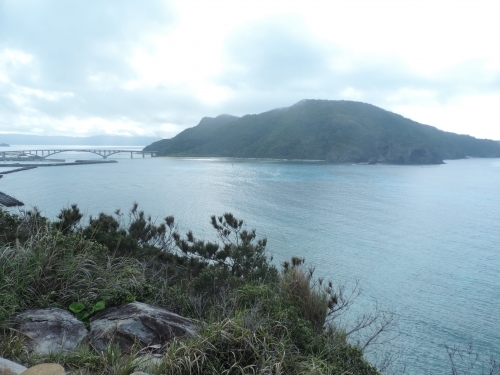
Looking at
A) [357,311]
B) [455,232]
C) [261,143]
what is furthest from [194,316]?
[261,143]

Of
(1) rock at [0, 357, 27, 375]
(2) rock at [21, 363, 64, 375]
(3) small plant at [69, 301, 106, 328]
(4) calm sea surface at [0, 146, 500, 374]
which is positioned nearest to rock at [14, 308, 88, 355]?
(3) small plant at [69, 301, 106, 328]

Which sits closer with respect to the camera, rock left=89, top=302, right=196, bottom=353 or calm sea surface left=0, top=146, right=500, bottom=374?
rock left=89, top=302, right=196, bottom=353

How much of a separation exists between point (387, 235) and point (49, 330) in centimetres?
2360

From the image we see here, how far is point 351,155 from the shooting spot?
4154 inches

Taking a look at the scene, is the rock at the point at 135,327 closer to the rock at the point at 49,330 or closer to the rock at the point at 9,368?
the rock at the point at 49,330

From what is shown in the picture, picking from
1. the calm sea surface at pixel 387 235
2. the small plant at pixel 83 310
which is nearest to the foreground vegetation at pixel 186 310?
the small plant at pixel 83 310

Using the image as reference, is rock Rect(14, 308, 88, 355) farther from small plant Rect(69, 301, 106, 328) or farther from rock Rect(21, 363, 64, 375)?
rock Rect(21, 363, 64, 375)

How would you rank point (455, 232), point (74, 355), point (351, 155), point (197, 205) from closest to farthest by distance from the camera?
1. point (74, 355)
2. point (455, 232)
3. point (197, 205)
4. point (351, 155)

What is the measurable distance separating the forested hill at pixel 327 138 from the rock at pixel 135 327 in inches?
4147

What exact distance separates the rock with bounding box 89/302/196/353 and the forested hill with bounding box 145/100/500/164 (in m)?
105

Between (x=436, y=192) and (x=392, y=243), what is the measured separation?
3047 centimetres

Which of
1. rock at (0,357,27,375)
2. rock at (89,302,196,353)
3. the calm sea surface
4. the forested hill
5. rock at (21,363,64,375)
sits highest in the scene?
the forested hill

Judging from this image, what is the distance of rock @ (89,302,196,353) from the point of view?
353 centimetres

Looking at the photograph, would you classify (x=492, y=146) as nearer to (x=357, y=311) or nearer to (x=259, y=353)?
(x=357, y=311)
